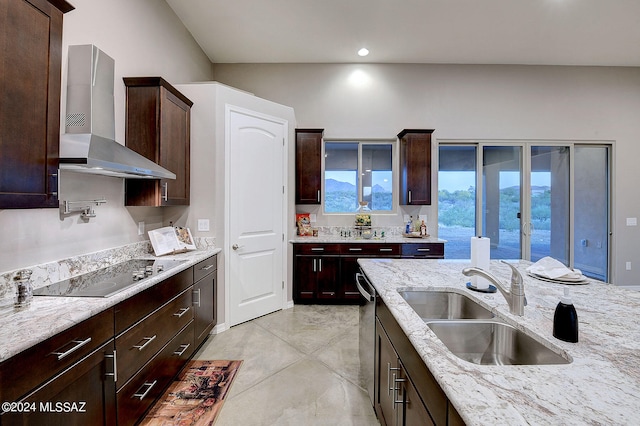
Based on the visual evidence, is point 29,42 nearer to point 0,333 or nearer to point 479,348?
point 0,333

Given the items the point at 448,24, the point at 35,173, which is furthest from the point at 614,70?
the point at 35,173

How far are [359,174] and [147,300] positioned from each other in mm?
3524

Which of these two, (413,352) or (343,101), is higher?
(343,101)

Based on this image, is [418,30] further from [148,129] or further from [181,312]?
[181,312]

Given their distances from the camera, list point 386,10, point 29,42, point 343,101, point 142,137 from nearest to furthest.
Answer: point 29,42
point 142,137
point 386,10
point 343,101

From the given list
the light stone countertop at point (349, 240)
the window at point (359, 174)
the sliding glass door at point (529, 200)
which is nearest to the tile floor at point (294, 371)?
the light stone countertop at point (349, 240)

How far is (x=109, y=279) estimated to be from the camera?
5.96 ft

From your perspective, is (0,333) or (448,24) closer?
(0,333)

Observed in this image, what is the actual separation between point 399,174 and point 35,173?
4207 millimetres

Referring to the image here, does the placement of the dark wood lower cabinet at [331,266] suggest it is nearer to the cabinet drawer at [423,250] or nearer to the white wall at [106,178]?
the cabinet drawer at [423,250]

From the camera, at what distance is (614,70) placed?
176 inches

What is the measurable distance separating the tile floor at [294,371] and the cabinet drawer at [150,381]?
46 centimetres

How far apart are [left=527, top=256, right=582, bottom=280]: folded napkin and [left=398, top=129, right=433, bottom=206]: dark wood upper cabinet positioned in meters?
2.27

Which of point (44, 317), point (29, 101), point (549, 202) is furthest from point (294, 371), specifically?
point (549, 202)
